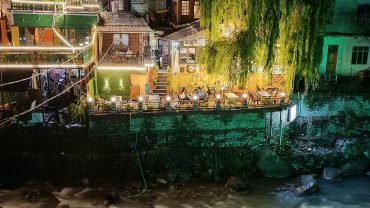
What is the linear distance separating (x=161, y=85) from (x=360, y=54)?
49.2 ft

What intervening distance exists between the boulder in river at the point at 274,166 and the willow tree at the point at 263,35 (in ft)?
14.2

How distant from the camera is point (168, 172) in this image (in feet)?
77.2

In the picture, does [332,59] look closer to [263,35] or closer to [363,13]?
[363,13]

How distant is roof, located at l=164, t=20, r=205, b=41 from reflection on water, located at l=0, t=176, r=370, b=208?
9668mm

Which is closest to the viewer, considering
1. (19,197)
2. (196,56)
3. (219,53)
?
(19,197)

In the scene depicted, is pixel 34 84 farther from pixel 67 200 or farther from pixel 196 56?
pixel 196 56

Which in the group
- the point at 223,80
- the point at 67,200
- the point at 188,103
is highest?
the point at 223,80

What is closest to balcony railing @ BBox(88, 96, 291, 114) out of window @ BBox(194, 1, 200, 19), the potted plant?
the potted plant

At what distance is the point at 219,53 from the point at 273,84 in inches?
236

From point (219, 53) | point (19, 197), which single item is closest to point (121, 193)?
point (19, 197)

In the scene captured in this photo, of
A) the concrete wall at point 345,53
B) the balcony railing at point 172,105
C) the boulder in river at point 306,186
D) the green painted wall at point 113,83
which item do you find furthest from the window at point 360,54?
the green painted wall at point 113,83

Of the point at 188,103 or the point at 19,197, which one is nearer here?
the point at 19,197

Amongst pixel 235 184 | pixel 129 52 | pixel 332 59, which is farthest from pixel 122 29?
pixel 332 59

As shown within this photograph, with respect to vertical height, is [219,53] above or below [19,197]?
above
